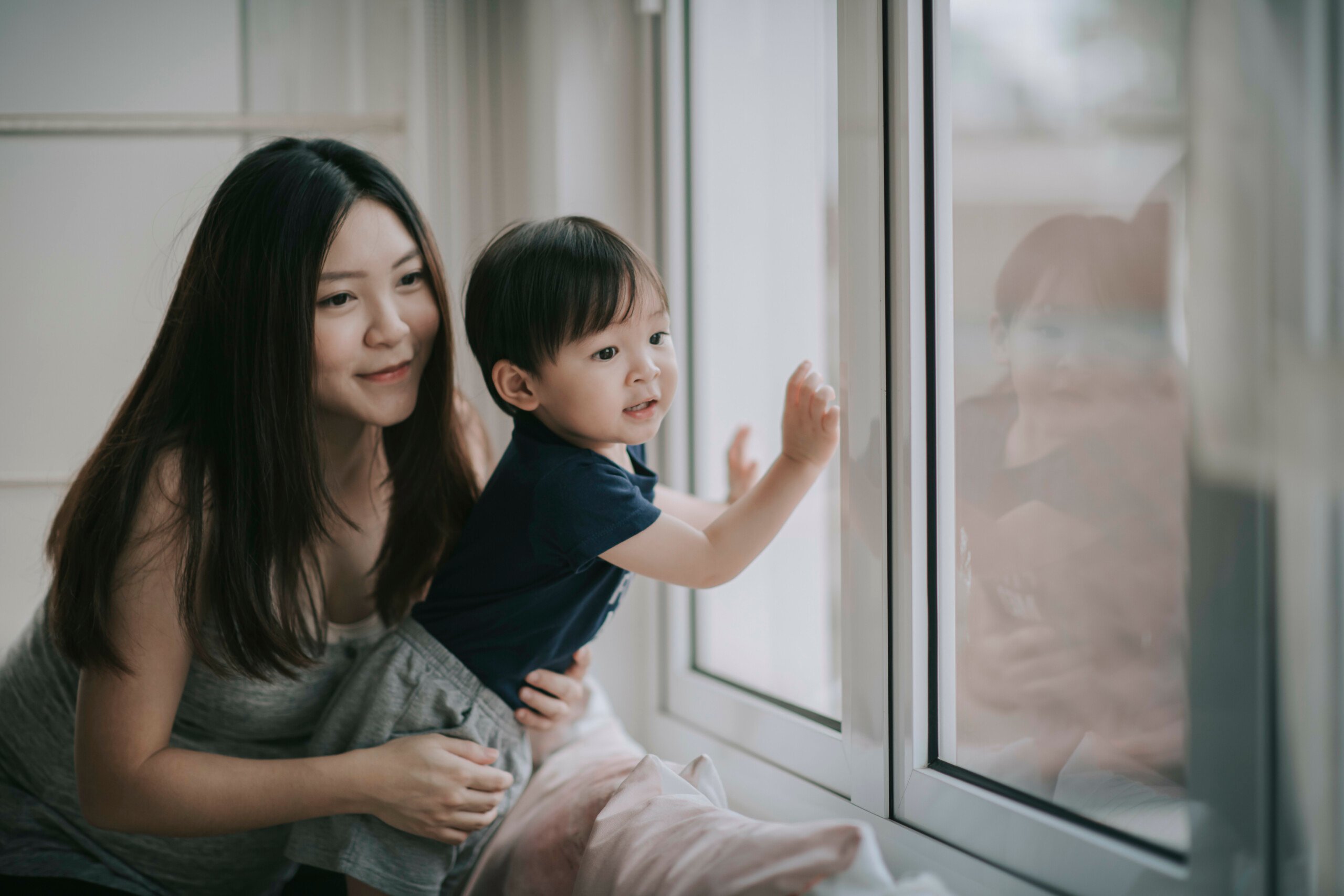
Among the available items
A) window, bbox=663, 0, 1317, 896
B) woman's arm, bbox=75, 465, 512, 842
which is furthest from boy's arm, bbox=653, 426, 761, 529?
woman's arm, bbox=75, 465, 512, 842

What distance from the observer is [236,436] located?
88cm

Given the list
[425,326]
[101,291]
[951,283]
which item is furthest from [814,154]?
[101,291]

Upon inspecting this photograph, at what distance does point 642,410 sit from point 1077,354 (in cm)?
41

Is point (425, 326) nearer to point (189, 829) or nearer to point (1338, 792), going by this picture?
point (189, 829)

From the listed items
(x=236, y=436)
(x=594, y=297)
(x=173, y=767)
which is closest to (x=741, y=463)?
(x=594, y=297)

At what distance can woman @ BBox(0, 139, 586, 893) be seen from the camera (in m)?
0.85

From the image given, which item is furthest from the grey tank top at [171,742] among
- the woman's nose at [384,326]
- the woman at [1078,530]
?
the woman at [1078,530]

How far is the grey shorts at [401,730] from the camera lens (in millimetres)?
906

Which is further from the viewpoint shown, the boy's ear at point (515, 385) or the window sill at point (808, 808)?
the boy's ear at point (515, 385)

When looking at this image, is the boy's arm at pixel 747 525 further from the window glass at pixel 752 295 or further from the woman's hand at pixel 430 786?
the window glass at pixel 752 295

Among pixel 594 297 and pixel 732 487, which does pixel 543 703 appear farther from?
pixel 594 297

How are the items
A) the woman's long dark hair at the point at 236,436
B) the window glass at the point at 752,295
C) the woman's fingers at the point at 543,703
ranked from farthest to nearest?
the window glass at the point at 752,295 < the woman's fingers at the point at 543,703 < the woman's long dark hair at the point at 236,436

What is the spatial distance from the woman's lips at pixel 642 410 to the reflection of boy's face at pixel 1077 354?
34cm

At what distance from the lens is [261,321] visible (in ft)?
2.83
